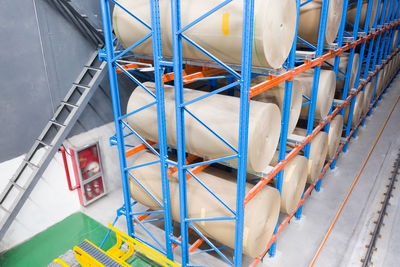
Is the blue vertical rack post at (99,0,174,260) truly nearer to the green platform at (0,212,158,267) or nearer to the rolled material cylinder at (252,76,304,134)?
the green platform at (0,212,158,267)

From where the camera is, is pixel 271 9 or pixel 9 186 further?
pixel 9 186

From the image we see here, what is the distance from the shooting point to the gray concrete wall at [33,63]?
7.28 metres

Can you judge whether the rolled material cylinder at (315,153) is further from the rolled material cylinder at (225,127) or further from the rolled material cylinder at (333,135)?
the rolled material cylinder at (225,127)

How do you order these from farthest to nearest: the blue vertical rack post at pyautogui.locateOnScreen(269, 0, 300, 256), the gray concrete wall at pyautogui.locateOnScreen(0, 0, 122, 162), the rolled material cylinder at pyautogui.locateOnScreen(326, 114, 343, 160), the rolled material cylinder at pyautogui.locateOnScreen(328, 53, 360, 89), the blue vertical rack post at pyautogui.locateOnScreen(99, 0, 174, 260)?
the rolled material cylinder at pyautogui.locateOnScreen(328, 53, 360, 89) → the rolled material cylinder at pyautogui.locateOnScreen(326, 114, 343, 160) → the gray concrete wall at pyautogui.locateOnScreen(0, 0, 122, 162) → the blue vertical rack post at pyautogui.locateOnScreen(269, 0, 300, 256) → the blue vertical rack post at pyautogui.locateOnScreen(99, 0, 174, 260)

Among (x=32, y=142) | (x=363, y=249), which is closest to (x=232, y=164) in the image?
(x=363, y=249)

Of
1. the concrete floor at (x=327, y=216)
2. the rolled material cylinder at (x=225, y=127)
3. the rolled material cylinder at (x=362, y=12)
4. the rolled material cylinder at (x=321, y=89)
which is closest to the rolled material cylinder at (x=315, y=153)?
the rolled material cylinder at (x=321, y=89)

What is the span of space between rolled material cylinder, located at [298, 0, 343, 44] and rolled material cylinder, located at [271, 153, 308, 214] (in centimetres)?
312

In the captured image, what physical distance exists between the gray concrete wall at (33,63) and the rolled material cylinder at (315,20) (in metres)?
5.27

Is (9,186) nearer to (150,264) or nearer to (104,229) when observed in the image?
(104,229)

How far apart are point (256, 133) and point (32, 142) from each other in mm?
6067

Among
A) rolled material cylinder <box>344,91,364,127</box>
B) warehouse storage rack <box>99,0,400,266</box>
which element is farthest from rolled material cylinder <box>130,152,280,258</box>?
rolled material cylinder <box>344,91,364,127</box>

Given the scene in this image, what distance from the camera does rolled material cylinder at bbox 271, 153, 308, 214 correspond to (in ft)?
24.3

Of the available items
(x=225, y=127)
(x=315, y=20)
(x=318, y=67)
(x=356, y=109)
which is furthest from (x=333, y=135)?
(x=225, y=127)

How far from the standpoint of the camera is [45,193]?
8.77 meters
